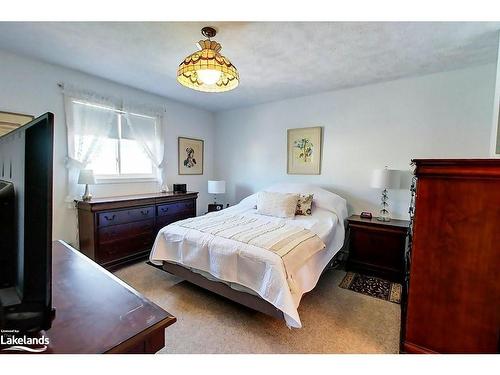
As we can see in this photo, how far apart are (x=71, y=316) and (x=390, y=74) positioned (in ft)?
11.7

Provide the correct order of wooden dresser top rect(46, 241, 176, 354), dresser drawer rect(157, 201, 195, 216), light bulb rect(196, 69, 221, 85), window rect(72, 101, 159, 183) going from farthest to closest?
dresser drawer rect(157, 201, 195, 216), window rect(72, 101, 159, 183), light bulb rect(196, 69, 221, 85), wooden dresser top rect(46, 241, 176, 354)

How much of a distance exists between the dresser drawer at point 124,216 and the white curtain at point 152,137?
0.73m

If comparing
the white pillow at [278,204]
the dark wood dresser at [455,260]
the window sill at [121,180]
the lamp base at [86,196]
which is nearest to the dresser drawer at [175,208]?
the window sill at [121,180]

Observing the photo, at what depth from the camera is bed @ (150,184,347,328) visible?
1770 mm

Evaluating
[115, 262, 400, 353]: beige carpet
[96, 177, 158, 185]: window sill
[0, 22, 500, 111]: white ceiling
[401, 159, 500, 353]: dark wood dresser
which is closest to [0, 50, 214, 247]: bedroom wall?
[96, 177, 158, 185]: window sill

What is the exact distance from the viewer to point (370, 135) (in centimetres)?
324

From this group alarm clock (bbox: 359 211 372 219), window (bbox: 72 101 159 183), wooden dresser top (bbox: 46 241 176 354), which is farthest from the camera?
alarm clock (bbox: 359 211 372 219)

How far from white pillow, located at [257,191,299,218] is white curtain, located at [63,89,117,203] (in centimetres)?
233

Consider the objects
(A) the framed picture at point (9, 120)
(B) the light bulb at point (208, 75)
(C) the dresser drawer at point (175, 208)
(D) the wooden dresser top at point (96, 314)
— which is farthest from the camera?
(C) the dresser drawer at point (175, 208)

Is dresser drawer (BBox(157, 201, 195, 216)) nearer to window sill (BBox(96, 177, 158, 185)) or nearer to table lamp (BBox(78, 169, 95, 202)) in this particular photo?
window sill (BBox(96, 177, 158, 185))

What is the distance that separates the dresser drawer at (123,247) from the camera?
2.83m

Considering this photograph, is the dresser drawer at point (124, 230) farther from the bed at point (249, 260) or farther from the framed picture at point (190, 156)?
the framed picture at point (190, 156)
